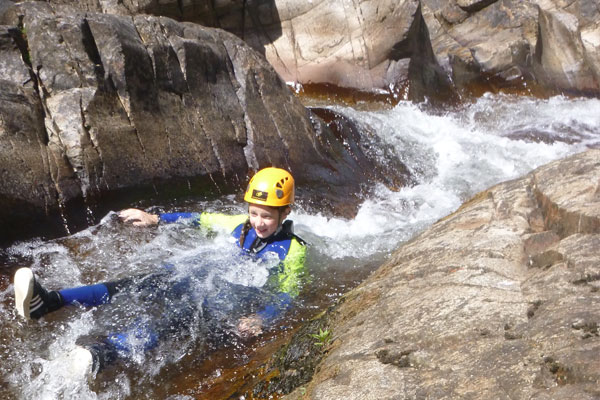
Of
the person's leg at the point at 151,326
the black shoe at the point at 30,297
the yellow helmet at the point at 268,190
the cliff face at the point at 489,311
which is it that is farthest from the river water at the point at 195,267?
the cliff face at the point at 489,311

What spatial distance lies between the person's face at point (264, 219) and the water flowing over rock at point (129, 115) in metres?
1.83

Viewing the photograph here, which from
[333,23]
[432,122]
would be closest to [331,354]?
[432,122]

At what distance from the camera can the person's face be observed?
486cm

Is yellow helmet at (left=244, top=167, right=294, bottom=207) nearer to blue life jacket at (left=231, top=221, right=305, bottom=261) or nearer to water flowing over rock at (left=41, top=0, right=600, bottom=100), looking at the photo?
blue life jacket at (left=231, top=221, right=305, bottom=261)

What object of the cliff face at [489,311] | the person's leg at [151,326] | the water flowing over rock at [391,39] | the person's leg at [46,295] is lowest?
the person's leg at [151,326]

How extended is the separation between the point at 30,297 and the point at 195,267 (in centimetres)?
A: 159

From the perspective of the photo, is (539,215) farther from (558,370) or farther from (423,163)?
(423,163)

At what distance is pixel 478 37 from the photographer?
15.4m

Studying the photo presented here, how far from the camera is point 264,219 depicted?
16.0 feet

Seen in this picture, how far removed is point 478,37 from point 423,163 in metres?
7.13

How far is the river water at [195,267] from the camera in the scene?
3.39 meters

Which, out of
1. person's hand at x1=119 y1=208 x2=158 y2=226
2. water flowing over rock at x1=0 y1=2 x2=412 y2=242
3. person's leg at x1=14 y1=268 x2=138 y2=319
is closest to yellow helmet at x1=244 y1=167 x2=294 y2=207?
person's hand at x1=119 y1=208 x2=158 y2=226

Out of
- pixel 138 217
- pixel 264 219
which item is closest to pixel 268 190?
pixel 264 219

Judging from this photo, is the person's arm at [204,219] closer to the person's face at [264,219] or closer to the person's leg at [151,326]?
the person's face at [264,219]
